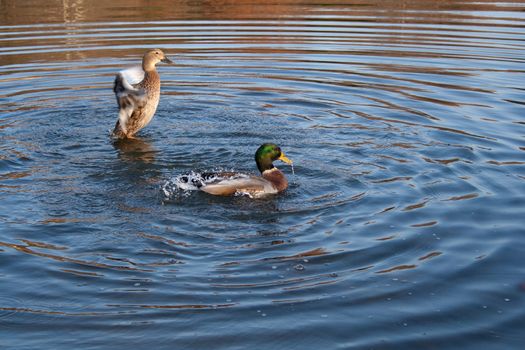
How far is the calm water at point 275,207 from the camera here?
5.92 meters

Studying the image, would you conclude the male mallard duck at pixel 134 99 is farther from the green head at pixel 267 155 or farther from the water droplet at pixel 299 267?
the water droplet at pixel 299 267

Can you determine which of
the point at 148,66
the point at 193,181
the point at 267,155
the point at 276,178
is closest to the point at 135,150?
the point at 148,66

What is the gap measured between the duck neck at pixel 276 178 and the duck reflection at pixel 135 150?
178 centimetres

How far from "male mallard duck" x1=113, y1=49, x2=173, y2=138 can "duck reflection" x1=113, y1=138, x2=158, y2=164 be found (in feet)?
0.69

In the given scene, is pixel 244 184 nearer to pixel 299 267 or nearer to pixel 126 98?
pixel 299 267

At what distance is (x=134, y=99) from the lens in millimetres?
11102

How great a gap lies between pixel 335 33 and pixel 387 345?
14.6 m

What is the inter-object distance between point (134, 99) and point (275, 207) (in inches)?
142

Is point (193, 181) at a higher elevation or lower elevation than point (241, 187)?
higher

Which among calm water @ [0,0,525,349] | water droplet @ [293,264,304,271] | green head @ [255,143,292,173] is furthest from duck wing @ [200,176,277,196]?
water droplet @ [293,264,304,271]

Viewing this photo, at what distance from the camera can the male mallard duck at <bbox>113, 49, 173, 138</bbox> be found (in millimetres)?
11102

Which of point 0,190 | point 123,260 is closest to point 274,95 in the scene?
point 0,190

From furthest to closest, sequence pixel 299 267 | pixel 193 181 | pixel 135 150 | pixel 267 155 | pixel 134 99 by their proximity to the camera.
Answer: pixel 134 99, pixel 135 150, pixel 267 155, pixel 193 181, pixel 299 267

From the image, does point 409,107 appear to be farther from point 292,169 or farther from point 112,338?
point 112,338
